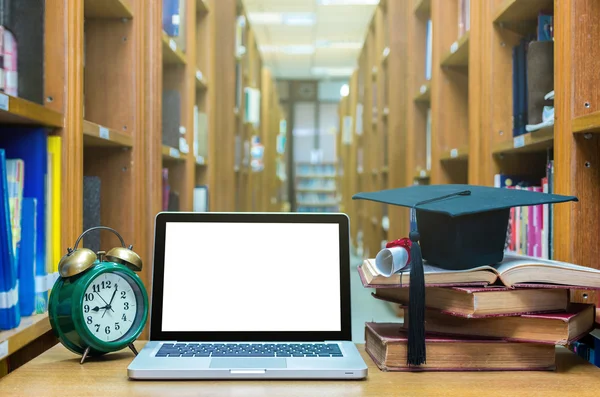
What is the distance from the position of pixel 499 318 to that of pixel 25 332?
2.90 ft

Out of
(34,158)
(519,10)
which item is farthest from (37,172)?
(519,10)

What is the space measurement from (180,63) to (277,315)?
2.11 metres

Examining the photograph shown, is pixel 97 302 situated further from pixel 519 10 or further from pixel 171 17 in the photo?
pixel 171 17

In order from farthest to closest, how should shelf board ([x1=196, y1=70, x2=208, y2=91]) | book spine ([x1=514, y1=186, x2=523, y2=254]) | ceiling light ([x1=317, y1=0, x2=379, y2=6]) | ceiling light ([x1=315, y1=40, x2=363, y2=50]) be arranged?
ceiling light ([x1=315, y1=40, x2=363, y2=50]) < ceiling light ([x1=317, y1=0, x2=379, y2=6]) < shelf board ([x1=196, y1=70, x2=208, y2=91]) < book spine ([x1=514, y1=186, x2=523, y2=254])

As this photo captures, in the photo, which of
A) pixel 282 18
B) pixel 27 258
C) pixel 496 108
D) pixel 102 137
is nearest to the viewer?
pixel 27 258

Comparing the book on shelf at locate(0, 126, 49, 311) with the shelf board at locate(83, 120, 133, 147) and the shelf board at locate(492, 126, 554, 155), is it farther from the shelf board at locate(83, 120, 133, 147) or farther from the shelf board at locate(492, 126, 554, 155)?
the shelf board at locate(492, 126, 554, 155)

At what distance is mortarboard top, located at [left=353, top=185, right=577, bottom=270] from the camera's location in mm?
1049

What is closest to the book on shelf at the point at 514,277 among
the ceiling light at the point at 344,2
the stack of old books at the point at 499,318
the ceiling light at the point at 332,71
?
the stack of old books at the point at 499,318

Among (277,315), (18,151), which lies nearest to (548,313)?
(277,315)

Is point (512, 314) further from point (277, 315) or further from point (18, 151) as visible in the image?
point (18, 151)

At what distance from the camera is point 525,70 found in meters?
2.06

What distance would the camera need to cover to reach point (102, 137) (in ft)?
5.70

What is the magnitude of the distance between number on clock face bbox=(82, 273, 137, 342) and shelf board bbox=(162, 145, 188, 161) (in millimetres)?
1450

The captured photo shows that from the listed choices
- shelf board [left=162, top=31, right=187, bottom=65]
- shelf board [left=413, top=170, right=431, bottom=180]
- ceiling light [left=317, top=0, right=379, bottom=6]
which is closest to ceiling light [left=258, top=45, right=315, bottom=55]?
ceiling light [left=317, top=0, right=379, bottom=6]
